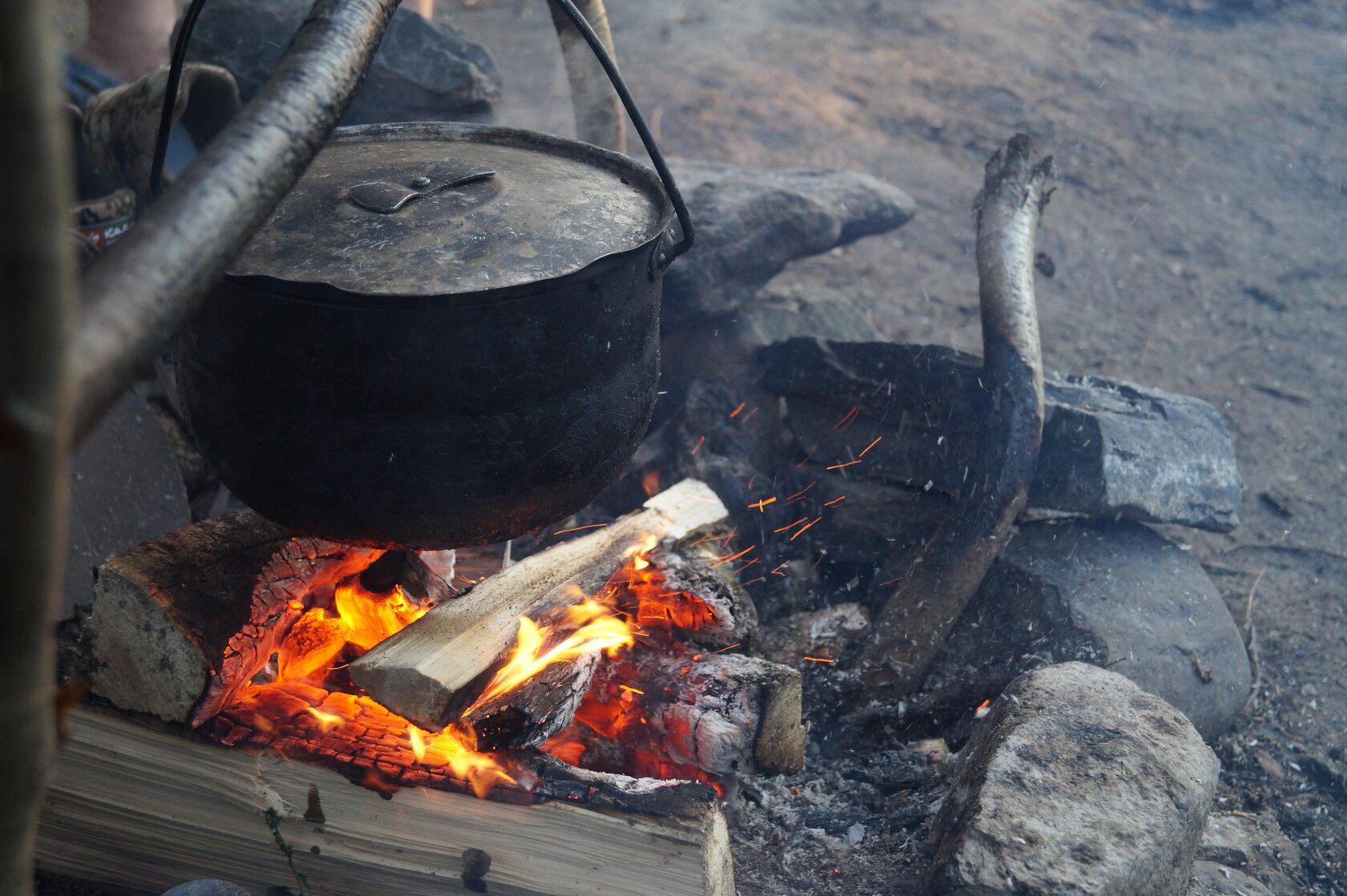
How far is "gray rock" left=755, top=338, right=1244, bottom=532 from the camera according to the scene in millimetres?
2758

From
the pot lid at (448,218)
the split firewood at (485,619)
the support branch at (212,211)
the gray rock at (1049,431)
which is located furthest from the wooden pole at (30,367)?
the gray rock at (1049,431)

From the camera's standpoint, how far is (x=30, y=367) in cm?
59

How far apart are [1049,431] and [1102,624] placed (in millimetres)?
618

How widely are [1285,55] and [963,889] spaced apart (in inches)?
394

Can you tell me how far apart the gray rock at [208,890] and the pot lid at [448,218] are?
3.75 feet

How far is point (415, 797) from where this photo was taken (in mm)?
1765

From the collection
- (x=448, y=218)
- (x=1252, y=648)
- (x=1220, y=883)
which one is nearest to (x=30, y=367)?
(x=448, y=218)

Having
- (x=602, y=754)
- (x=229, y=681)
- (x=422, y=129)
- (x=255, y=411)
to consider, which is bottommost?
(x=602, y=754)

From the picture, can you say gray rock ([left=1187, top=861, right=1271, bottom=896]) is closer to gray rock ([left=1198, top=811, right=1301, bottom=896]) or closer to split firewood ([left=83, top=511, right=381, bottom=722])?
gray rock ([left=1198, top=811, right=1301, bottom=896])

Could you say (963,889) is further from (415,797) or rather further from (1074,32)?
(1074,32)

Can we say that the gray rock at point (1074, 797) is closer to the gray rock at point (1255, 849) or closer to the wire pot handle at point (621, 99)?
the gray rock at point (1255, 849)

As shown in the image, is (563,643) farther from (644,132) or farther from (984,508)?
(984,508)

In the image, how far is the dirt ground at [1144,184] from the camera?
10.7ft

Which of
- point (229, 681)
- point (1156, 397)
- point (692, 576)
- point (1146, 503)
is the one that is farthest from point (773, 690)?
point (1156, 397)
